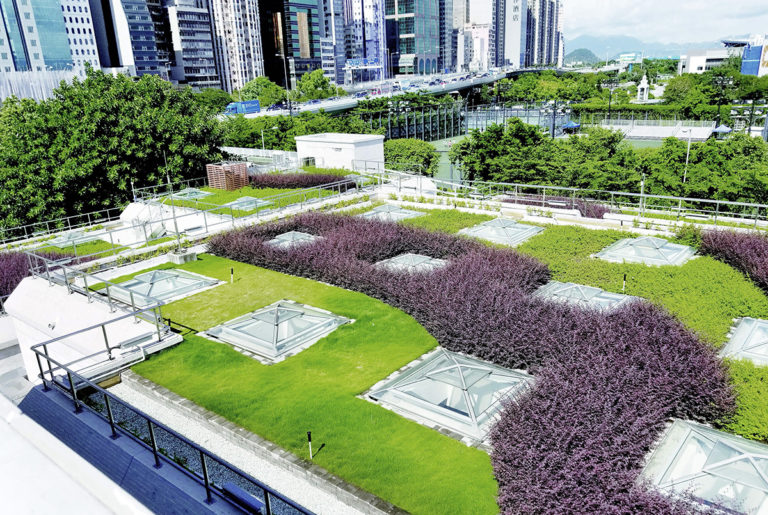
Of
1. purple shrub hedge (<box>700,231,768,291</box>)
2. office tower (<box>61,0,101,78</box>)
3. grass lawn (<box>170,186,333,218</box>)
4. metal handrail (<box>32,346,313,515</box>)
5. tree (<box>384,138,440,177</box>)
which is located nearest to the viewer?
metal handrail (<box>32,346,313,515</box>)

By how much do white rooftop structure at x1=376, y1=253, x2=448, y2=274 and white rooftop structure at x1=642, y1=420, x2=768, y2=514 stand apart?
8756mm

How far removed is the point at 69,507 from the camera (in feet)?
16.5

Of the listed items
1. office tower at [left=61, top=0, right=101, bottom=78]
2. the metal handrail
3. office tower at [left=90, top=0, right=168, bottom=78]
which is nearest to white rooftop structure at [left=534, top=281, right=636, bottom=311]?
the metal handrail

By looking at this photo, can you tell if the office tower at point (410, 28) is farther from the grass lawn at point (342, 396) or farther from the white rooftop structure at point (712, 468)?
the white rooftop structure at point (712, 468)

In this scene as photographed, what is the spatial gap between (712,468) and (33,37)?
117 m

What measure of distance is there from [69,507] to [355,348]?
7.50 meters

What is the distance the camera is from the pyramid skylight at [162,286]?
49.8ft

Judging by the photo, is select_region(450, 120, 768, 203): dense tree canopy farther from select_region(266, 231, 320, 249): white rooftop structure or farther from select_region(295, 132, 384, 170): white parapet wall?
select_region(266, 231, 320, 249): white rooftop structure

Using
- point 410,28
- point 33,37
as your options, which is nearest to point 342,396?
point 33,37

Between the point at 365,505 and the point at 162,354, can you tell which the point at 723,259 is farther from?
the point at 162,354

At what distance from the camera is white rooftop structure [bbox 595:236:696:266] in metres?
16.8

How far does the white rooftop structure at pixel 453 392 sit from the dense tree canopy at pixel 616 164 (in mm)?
23281

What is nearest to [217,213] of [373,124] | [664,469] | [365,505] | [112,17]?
[365,505]

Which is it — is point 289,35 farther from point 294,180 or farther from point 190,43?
point 294,180
